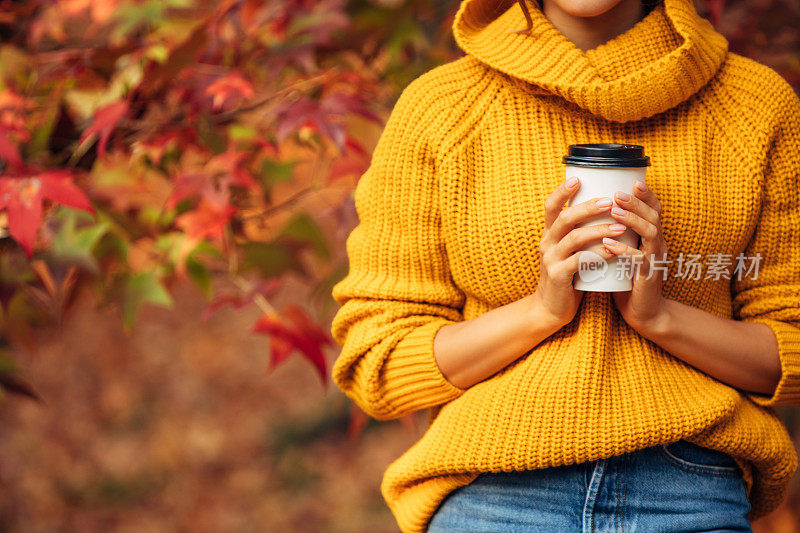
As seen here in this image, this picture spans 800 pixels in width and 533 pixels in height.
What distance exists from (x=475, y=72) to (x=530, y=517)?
61 centimetres

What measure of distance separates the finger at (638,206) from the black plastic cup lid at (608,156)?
4 cm

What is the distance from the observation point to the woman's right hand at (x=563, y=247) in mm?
933

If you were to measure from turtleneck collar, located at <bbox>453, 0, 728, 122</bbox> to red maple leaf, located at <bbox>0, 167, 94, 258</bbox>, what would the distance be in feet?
2.52

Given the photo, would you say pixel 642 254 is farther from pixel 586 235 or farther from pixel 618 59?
pixel 618 59

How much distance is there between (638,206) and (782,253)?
0.33 meters

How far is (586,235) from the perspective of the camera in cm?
93

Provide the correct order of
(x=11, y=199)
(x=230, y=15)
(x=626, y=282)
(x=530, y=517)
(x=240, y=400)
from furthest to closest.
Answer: (x=240, y=400) < (x=230, y=15) < (x=11, y=199) < (x=530, y=517) < (x=626, y=282)

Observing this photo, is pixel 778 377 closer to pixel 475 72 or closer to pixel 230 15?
pixel 475 72

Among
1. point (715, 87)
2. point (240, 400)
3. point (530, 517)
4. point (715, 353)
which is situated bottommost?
point (240, 400)

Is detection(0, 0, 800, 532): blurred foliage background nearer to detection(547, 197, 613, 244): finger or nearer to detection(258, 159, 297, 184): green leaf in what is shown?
detection(258, 159, 297, 184): green leaf

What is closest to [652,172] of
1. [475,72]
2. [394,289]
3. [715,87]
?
[715,87]

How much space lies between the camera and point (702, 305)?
1.13 metres

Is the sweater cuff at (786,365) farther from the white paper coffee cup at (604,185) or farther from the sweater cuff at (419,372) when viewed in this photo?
the sweater cuff at (419,372)

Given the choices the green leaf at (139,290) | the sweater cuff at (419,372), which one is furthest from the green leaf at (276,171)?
the sweater cuff at (419,372)
